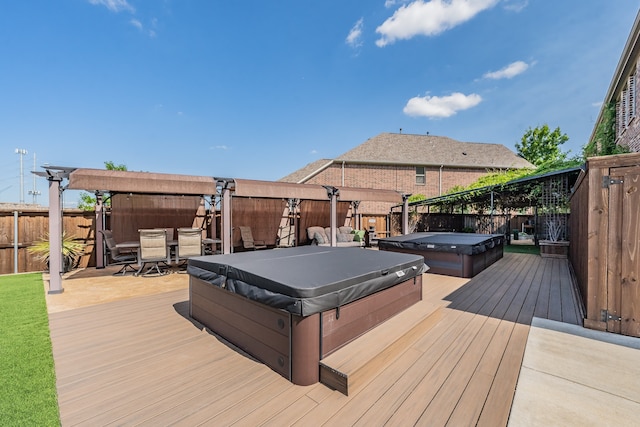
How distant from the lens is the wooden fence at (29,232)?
22.1 ft

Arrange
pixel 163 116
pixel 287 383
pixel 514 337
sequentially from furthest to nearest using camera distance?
1. pixel 163 116
2. pixel 514 337
3. pixel 287 383

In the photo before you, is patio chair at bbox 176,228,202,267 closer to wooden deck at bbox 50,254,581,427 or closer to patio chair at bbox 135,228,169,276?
patio chair at bbox 135,228,169,276

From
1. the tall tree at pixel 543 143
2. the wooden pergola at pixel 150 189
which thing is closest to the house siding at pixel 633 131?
the wooden pergola at pixel 150 189

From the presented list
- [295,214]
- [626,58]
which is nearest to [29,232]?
[295,214]

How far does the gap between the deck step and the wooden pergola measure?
5.01 meters

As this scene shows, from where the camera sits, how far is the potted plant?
21.9 feet

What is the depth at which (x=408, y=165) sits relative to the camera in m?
16.8

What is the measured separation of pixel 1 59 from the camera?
29.2 feet

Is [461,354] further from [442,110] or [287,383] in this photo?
[442,110]

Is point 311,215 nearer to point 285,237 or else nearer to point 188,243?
point 285,237

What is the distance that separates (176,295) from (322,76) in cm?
1169

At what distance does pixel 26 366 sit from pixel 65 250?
18.9 feet

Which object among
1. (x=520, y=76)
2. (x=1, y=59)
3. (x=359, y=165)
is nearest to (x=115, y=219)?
(x=1, y=59)

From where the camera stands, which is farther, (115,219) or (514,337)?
(115,219)
